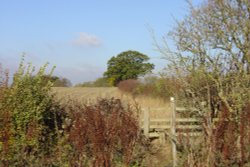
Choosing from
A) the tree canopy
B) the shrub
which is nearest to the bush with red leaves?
the shrub

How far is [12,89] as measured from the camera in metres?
10.3

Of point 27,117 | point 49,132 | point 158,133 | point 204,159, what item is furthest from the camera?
point 158,133

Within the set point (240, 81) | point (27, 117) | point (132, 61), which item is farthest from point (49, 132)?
point (132, 61)

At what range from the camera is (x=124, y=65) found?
39.0m

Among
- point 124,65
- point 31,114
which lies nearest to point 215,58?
point 31,114

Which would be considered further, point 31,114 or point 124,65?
point 124,65

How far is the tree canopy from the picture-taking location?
126ft

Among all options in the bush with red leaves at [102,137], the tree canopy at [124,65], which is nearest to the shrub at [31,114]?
the bush with red leaves at [102,137]

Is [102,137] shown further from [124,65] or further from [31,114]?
[124,65]

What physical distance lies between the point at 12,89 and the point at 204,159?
569 cm

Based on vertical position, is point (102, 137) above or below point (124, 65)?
below

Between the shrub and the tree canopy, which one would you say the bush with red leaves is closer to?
the shrub

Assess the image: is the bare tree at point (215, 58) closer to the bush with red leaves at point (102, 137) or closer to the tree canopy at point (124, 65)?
the bush with red leaves at point (102, 137)

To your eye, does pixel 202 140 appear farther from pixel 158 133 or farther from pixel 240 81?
pixel 158 133
